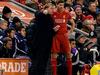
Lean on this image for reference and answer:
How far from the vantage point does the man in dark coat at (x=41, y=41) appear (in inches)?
521

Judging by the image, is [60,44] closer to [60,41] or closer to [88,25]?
[60,41]

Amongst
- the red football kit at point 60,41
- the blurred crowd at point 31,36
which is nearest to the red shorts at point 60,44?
the red football kit at point 60,41

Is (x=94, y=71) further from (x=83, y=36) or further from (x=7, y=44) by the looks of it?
(x=83, y=36)

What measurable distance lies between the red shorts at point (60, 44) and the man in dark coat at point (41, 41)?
0.32 m

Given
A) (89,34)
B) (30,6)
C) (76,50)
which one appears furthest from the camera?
(30,6)

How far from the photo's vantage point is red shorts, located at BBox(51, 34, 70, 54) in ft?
45.0

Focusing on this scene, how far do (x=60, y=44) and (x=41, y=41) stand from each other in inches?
28.9

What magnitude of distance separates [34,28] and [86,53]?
78.0 inches

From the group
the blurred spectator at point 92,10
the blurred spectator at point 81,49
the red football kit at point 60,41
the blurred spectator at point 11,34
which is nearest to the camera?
the red football kit at point 60,41

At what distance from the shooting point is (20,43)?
46.2 feet

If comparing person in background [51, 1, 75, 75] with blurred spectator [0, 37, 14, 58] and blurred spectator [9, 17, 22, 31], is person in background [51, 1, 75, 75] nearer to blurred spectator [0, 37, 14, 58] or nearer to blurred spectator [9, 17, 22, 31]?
blurred spectator [0, 37, 14, 58]

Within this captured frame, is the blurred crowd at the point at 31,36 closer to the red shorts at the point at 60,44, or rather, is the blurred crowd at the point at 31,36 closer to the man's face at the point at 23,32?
the man's face at the point at 23,32

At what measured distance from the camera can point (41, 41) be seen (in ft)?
43.6

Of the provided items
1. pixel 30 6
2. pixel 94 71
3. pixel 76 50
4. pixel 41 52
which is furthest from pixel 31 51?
pixel 30 6
